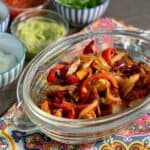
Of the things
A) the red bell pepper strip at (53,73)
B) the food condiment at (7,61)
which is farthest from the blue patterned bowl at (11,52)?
the red bell pepper strip at (53,73)

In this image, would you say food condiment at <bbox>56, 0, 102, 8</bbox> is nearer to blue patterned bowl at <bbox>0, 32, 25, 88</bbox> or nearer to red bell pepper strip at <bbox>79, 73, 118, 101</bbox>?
blue patterned bowl at <bbox>0, 32, 25, 88</bbox>

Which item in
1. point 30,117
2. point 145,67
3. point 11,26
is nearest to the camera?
point 30,117

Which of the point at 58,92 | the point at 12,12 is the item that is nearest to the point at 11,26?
the point at 12,12

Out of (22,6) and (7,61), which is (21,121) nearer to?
(7,61)

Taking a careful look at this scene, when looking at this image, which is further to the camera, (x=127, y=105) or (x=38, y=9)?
(x=38, y=9)

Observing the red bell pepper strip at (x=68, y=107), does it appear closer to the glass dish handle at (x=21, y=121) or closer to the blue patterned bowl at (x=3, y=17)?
the glass dish handle at (x=21, y=121)

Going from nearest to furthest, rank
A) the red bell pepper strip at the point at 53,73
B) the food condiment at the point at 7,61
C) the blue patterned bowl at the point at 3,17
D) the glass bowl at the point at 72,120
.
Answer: the glass bowl at the point at 72,120, the red bell pepper strip at the point at 53,73, the food condiment at the point at 7,61, the blue patterned bowl at the point at 3,17

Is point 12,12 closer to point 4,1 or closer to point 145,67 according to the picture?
point 4,1
